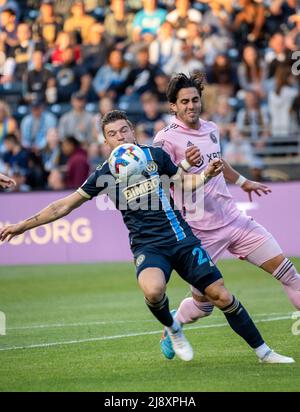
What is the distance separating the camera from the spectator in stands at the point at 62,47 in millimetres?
23845

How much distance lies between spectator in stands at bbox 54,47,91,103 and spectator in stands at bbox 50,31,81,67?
Answer: 0.10 m

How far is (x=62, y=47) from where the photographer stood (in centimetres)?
2388

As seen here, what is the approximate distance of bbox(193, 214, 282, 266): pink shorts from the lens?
9617 millimetres

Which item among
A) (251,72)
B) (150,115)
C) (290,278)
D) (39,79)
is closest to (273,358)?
(290,278)

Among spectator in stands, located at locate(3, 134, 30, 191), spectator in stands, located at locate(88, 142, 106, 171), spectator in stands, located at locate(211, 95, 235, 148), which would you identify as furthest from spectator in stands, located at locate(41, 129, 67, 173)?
spectator in stands, located at locate(211, 95, 235, 148)

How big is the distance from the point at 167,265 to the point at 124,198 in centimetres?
71

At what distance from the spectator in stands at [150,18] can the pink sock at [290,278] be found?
1490 cm

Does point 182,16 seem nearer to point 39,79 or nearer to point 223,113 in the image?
point 223,113

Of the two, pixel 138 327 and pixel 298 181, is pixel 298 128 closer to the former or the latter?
pixel 298 181

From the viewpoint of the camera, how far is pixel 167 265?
877 centimetres

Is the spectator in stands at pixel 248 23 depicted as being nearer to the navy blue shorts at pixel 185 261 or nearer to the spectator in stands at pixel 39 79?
the spectator in stands at pixel 39 79

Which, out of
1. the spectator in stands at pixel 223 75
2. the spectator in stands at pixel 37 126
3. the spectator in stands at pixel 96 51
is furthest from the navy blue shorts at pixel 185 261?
the spectator in stands at pixel 96 51

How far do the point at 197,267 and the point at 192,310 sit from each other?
1.28 meters

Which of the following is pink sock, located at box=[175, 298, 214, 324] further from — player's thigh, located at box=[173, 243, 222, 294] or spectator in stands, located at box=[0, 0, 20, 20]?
spectator in stands, located at box=[0, 0, 20, 20]
